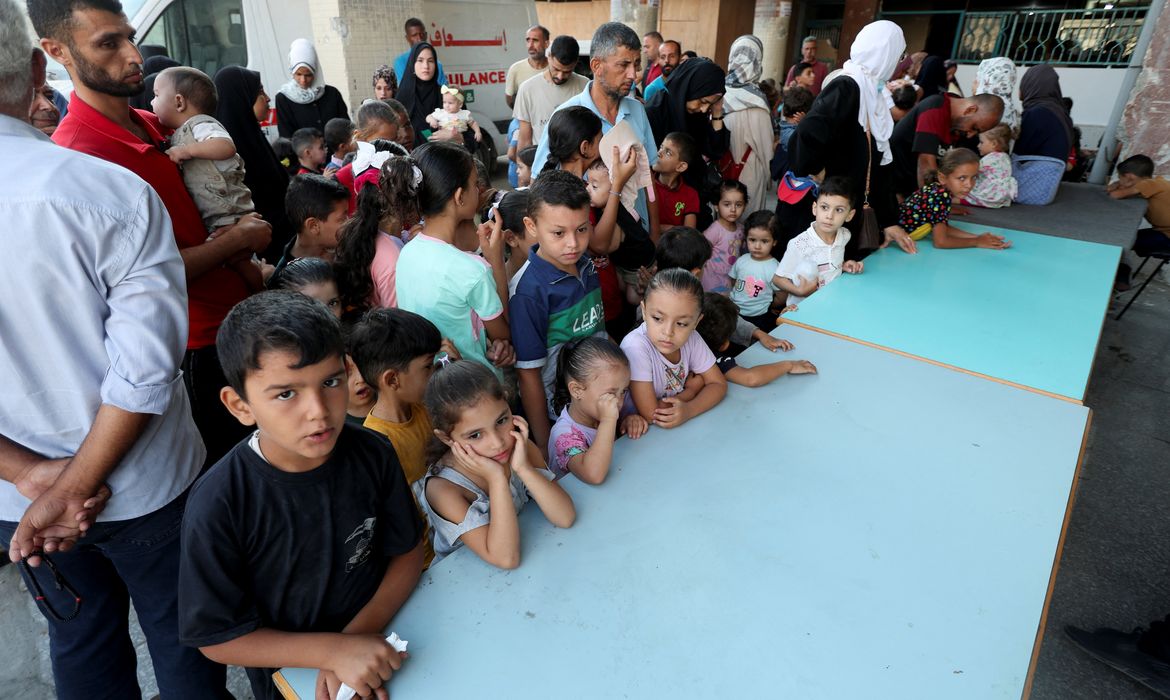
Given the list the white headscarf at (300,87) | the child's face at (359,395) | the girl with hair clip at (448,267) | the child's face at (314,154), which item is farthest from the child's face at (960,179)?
the white headscarf at (300,87)

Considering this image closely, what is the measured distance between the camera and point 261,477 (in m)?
0.99

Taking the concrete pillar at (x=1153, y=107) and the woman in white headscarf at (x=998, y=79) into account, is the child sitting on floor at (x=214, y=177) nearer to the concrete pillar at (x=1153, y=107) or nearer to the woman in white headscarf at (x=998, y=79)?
the woman in white headscarf at (x=998, y=79)

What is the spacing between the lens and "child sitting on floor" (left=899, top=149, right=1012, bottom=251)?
3.20 meters

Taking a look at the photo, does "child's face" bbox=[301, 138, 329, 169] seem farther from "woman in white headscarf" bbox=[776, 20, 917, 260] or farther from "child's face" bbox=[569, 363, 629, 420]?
"child's face" bbox=[569, 363, 629, 420]

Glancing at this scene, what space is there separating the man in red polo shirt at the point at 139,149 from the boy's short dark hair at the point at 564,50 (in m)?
2.78

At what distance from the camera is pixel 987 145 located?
4148 millimetres

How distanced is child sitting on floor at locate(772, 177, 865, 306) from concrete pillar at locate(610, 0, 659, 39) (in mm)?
5986

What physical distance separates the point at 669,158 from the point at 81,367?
8.63 ft

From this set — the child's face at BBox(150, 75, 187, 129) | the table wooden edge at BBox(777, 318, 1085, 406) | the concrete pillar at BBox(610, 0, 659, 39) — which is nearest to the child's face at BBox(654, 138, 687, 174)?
the table wooden edge at BBox(777, 318, 1085, 406)

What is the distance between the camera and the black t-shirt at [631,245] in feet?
7.85

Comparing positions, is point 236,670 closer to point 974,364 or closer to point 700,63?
A: point 974,364

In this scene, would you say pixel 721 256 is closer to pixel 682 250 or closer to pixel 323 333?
pixel 682 250

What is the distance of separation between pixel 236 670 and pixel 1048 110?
5.80 m

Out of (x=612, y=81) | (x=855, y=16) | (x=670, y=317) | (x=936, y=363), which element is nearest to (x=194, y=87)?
(x=612, y=81)
